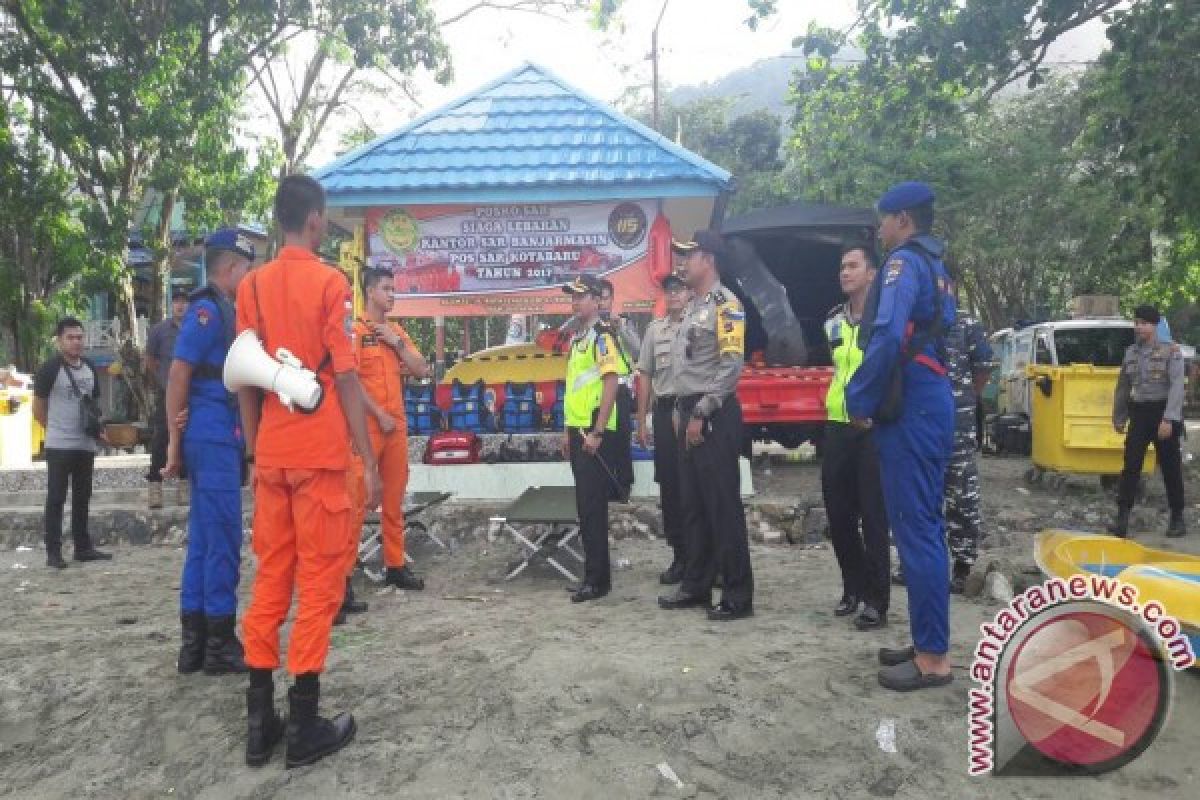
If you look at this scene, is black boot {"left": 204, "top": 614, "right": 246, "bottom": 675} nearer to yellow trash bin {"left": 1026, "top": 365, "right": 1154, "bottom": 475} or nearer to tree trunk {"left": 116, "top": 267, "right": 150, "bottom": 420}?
yellow trash bin {"left": 1026, "top": 365, "right": 1154, "bottom": 475}

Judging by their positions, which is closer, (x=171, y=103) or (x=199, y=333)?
(x=199, y=333)

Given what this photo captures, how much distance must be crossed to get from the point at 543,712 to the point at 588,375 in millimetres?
2323

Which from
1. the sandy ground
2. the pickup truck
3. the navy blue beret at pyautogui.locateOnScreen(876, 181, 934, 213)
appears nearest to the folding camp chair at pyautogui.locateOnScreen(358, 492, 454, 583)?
the sandy ground

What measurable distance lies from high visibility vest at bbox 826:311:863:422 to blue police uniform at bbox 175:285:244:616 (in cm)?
308

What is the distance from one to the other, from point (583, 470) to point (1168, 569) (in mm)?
3033

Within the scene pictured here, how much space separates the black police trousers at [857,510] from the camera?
14.5 feet

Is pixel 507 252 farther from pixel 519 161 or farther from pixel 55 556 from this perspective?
pixel 55 556

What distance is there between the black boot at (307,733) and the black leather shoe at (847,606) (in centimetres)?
277

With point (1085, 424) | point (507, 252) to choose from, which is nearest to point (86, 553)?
point (507, 252)

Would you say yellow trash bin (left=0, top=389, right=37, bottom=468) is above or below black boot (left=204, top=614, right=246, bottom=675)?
above

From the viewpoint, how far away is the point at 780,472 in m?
10.1

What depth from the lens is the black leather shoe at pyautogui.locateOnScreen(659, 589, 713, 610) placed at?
16.0 ft

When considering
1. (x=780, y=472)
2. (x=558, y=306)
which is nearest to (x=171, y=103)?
(x=558, y=306)

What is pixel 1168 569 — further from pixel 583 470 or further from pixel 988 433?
pixel 988 433
